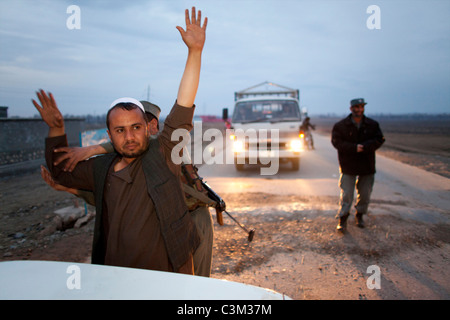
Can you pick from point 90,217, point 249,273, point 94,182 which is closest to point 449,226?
point 249,273

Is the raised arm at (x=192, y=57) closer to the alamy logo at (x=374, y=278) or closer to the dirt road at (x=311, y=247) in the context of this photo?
the dirt road at (x=311, y=247)

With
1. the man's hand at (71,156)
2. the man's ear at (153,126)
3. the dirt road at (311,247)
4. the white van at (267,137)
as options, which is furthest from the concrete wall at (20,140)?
the man's hand at (71,156)

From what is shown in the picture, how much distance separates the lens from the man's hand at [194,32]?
180 centimetres

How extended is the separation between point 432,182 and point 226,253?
19.5 ft

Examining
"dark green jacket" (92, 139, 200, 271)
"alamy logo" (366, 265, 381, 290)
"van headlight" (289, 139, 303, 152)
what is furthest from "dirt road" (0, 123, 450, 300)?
"van headlight" (289, 139, 303, 152)

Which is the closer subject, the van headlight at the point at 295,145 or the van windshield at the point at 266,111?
the van headlight at the point at 295,145

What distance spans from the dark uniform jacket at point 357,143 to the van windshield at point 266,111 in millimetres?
4712

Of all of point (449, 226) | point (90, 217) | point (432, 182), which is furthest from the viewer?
point (432, 182)

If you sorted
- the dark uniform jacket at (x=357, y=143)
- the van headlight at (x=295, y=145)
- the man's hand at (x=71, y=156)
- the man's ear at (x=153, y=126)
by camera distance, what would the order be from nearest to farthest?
the man's hand at (x=71, y=156)
the man's ear at (x=153, y=126)
the dark uniform jacket at (x=357, y=143)
the van headlight at (x=295, y=145)

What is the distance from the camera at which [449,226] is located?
4.33m

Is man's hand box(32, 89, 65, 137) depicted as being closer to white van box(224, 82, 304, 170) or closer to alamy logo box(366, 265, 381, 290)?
alamy logo box(366, 265, 381, 290)

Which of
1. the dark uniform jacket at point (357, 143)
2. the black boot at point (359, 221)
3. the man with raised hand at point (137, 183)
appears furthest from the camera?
the black boot at point (359, 221)
